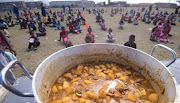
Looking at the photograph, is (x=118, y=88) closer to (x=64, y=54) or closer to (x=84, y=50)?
(x=84, y=50)

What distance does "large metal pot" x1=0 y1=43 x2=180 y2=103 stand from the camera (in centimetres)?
135

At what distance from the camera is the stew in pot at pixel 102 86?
151 centimetres

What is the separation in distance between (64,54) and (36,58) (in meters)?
3.03

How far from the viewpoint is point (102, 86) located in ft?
5.69

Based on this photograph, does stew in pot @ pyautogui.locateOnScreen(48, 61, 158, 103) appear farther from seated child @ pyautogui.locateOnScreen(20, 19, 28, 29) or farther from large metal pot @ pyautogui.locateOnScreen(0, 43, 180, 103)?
seated child @ pyautogui.locateOnScreen(20, 19, 28, 29)

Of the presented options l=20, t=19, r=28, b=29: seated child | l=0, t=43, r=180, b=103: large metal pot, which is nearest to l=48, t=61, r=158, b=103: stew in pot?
l=0, t=43, r=180, b=103: large metal pot

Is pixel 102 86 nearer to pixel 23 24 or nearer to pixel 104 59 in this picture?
pixel 104 59

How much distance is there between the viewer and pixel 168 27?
7.11m

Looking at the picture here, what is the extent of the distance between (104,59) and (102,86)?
81 cm

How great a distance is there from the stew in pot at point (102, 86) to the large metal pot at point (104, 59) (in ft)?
0.39

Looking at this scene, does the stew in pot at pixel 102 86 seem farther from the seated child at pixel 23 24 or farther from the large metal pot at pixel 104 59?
the seated child at pixel 23 24

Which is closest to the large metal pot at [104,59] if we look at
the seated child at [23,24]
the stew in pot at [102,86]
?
the stew in pot at [102,86]

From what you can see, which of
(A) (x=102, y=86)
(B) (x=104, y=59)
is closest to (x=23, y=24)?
(B) (x=104, y=59)

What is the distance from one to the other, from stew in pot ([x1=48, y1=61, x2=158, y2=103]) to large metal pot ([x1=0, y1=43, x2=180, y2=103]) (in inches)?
4.6
